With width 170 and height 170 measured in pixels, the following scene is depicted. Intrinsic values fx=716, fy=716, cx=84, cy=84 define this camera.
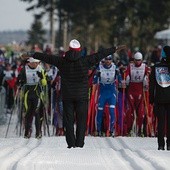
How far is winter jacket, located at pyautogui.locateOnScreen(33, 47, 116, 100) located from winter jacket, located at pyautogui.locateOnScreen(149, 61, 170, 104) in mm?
794

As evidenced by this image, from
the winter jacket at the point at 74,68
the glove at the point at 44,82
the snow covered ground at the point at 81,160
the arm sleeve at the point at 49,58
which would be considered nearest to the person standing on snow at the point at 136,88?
the glove at the point at 44,82

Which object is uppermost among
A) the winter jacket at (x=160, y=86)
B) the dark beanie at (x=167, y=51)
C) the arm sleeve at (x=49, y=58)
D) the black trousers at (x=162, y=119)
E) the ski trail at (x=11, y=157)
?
the dark beanie at (x=167, y=51)

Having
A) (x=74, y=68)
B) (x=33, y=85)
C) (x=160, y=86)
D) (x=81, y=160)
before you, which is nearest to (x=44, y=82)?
(x=33, y=85)

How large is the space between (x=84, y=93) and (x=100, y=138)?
11.2 ft

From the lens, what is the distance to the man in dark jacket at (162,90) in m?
11.3

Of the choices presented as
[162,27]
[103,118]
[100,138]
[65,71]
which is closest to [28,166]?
[65,71]

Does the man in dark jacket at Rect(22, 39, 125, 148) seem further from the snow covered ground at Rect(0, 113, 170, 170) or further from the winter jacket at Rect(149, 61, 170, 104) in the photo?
the snow covered ground at Rect(0, 113, 170, 170)

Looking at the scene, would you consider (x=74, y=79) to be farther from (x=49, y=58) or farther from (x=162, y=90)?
(x=162, y=90)

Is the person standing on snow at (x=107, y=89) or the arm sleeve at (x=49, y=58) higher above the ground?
the arm sleeve at (x=49, y=58)

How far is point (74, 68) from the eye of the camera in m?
11.2

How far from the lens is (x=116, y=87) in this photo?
15.3m

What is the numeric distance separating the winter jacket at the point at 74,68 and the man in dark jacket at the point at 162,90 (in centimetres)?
81

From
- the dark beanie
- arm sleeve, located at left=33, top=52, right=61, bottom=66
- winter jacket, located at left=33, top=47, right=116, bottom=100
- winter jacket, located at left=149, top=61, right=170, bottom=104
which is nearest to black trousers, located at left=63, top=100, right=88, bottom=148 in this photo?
winter jacket, located at left=33, top=47, right=116, bottom=100

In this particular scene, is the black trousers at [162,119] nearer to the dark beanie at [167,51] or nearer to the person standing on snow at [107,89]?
the dark beanie at [167,51]
